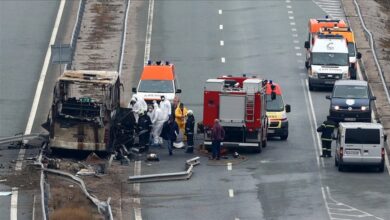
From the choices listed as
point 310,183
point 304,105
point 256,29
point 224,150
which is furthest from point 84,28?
point 310,183

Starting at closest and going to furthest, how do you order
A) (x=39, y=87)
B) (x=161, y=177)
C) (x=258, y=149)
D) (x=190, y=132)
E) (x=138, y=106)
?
(x=161, y=177)
(x=190, y=132)
(x=258, y=149)
(x=138, y=106)
(x=39, y=87)

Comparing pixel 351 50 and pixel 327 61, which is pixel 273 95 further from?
pixel 351 50

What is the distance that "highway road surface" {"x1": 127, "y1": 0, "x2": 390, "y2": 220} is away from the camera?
132 ft

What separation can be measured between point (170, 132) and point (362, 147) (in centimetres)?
650

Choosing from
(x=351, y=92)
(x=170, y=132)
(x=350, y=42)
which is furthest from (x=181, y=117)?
(x=350, y=42)

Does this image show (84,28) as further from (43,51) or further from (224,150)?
(224,150)

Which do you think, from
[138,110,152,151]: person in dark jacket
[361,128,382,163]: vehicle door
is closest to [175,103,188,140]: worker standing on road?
[138,110,152,151]: person in dark jacket

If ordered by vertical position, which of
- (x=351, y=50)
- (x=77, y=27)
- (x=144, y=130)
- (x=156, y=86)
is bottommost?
(x=144, y=130)

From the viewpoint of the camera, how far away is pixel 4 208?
38469 millimetres

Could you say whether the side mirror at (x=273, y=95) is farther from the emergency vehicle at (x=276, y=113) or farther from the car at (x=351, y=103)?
the car at (x=351, y=103)

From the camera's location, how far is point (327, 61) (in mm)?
61125

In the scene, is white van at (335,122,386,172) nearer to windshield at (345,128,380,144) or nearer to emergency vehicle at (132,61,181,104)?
windshield at (345,128,380,144)

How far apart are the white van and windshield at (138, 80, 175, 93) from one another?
10.2 m

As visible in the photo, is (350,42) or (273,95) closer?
(273,95)
